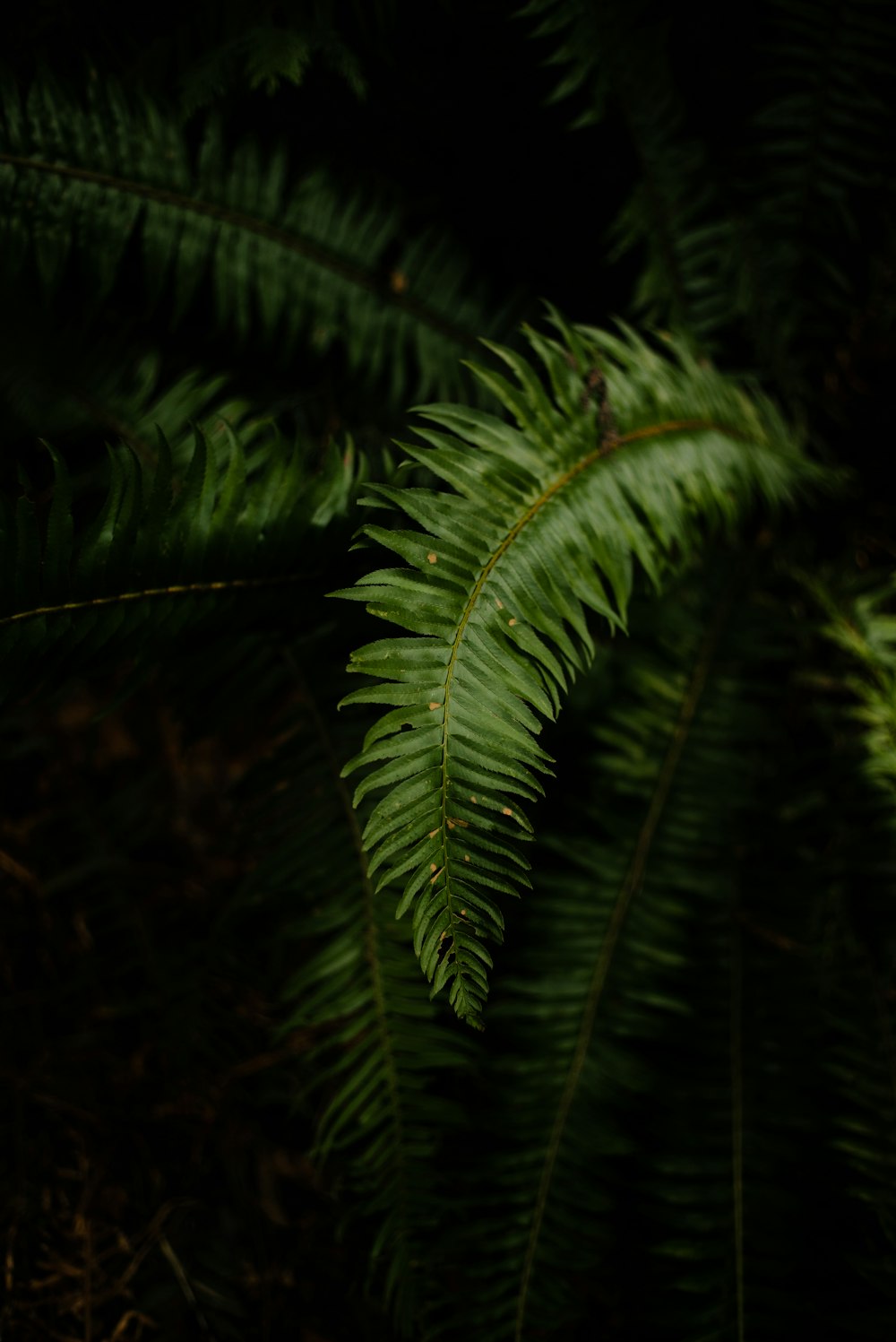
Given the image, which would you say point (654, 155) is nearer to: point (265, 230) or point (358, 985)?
point (265, 230)

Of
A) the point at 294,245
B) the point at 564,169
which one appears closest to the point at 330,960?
the point at 294,245

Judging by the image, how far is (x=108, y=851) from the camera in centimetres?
203

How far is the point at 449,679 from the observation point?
106cm

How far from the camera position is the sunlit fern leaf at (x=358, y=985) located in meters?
1.45

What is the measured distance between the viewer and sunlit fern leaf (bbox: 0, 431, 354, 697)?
42.6 inches

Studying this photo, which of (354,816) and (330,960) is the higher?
(354,816)

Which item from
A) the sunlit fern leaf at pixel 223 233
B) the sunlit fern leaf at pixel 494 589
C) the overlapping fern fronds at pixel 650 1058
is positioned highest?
the sunlit fern leaf at pixel 223 233

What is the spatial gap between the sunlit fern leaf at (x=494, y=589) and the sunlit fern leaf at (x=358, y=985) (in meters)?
0.29

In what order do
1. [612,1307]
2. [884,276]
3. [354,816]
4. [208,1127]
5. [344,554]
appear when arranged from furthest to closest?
1. [884,276]
2. [208,1127]
3. [612,1307]
4. [354,816]
5. [344,554]

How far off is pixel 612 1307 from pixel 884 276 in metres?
2.48

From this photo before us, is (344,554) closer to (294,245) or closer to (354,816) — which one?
(354,816)

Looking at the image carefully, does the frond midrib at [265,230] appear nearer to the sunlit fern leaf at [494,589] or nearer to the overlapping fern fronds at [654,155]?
the overlapping fern fronds at [654,155]

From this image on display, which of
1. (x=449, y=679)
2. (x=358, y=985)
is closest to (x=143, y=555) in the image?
(x=449, y=679)

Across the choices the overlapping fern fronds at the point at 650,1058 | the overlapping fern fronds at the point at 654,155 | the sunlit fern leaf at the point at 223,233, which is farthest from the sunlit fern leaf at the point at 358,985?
the overlapping fern fronds at the point at 654,155
